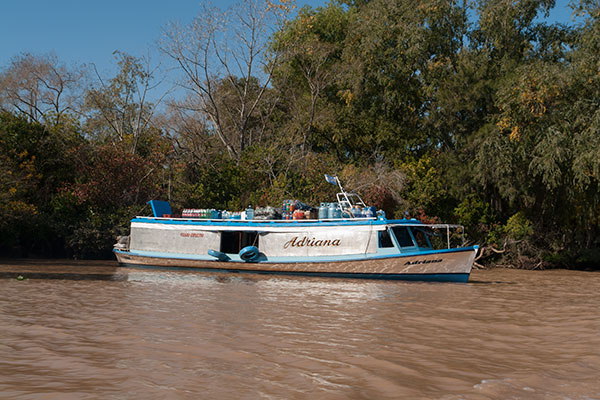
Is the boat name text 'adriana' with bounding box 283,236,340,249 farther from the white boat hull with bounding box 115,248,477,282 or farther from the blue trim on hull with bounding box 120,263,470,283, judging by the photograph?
the blue trim on hull with bounding box 120,263,470,283

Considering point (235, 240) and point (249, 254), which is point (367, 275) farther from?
point (235, 240)

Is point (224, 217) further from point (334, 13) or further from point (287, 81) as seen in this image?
point (334, 13)

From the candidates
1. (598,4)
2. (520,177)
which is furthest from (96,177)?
(598,4)

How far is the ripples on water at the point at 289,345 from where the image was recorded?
5215mm

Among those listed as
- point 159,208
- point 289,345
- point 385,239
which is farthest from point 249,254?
point 289,345

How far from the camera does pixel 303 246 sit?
1808cm

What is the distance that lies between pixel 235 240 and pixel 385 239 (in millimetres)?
5754

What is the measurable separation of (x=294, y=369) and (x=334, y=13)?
30.6 meters

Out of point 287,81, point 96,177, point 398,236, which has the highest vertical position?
point 287,81

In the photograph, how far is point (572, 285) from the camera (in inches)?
685

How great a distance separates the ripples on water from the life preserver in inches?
218

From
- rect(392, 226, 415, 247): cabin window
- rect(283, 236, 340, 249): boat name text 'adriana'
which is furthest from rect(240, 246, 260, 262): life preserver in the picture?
rect(392, 226, 415, 247): cabin window

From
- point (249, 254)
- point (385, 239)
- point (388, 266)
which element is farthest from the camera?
point (249, 254)

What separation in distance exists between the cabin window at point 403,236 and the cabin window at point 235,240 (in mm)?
5126
